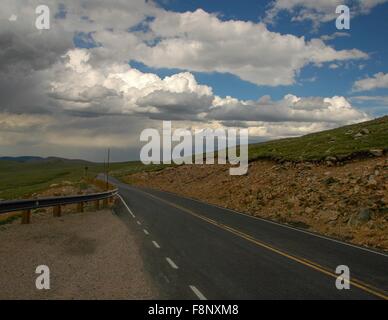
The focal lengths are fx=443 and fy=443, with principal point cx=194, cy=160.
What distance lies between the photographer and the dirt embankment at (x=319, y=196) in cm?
2211

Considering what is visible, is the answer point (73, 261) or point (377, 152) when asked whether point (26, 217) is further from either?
point (377, 152)

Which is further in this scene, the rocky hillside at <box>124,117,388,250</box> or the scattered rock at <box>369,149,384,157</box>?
the scattered rock at <box>369,149,384,157</box>

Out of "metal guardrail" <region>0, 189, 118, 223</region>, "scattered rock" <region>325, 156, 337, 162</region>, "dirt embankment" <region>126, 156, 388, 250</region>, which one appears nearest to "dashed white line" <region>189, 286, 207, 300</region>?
"metal guardrail" <region>0, 189, 118, 223</region>

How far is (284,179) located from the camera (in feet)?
119

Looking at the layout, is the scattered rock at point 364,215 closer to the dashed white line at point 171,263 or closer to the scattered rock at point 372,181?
the scattered rock at point 372,181

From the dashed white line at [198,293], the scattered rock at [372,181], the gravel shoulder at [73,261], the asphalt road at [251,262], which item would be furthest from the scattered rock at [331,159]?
the dashed white line at [198,293]

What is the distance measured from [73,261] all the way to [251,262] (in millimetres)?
5052

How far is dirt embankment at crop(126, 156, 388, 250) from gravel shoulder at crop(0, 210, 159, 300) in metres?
11.0

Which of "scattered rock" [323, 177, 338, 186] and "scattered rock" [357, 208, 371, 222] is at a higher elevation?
"scattered rock" [323, 177, 338, 186]

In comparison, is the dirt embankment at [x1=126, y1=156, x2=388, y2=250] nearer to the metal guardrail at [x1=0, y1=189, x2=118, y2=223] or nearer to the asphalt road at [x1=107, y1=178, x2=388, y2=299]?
the asphalt road at [x1=107, y1=178, x2=388, y2=299]

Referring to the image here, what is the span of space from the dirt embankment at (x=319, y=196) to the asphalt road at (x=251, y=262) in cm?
302

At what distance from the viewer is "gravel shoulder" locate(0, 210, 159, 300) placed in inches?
364
